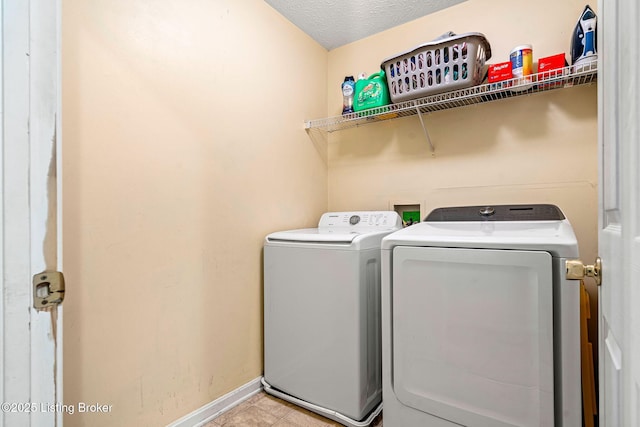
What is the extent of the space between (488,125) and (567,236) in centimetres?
104

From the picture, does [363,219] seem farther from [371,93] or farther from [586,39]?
[586,39]

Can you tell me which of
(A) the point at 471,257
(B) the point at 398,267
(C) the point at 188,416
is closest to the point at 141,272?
(C) the point at 188,416

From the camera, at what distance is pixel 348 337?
1530mm

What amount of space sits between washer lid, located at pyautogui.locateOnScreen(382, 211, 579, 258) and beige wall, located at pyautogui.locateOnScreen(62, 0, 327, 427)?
95 centimetres

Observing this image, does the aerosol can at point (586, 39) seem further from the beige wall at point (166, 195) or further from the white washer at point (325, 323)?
the beige wall at point (166, 195)

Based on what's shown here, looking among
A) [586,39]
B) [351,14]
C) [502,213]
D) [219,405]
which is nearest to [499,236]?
[502,213]

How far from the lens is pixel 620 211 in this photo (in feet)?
1.72

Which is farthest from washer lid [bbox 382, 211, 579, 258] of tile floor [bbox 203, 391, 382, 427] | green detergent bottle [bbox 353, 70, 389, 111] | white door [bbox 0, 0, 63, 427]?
white door [bbox 0, 0, 63, 427]

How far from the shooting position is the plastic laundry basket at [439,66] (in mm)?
1618

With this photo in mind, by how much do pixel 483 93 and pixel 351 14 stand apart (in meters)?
1.06

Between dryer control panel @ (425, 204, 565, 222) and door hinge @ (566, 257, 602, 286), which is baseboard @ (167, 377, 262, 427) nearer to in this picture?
dryer control panel @ (425, 204, 565, 222)

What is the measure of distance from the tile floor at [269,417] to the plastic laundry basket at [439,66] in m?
1.84

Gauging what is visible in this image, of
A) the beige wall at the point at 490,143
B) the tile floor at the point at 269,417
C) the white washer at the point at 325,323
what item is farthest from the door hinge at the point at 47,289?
the beige wall at the point at 490,143

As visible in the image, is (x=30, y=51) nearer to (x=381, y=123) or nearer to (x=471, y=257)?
(x=471, y=257)
